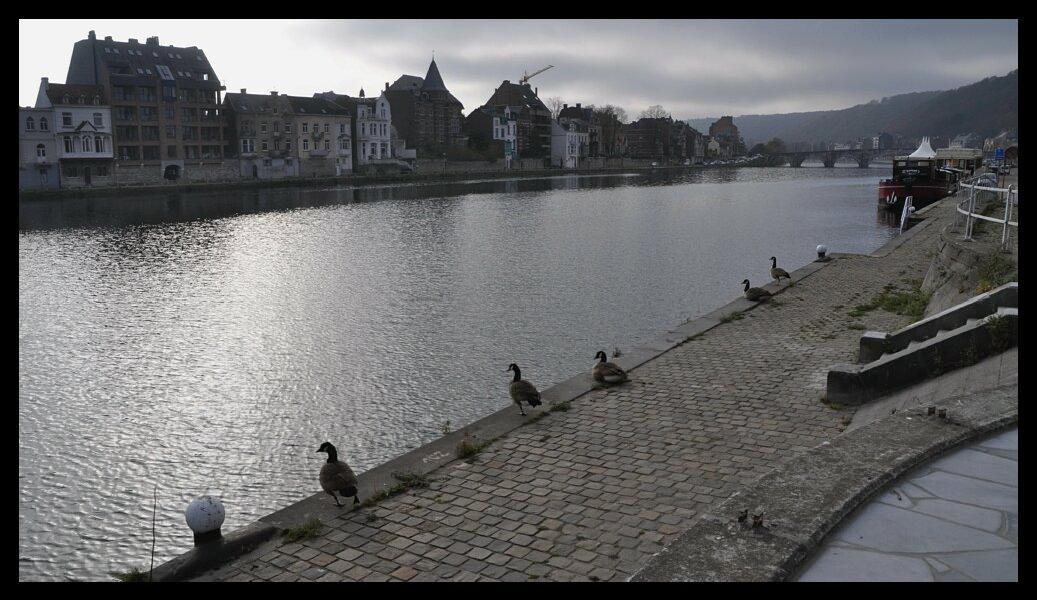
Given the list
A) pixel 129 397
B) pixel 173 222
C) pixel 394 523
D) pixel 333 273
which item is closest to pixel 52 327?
pixel 129 397

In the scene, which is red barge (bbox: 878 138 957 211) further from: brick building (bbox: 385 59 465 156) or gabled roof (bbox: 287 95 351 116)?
brick building (bbox: 385 59 465 156)

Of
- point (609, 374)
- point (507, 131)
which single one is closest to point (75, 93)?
point (507, 131)

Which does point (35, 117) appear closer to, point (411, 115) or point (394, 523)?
point (411, 115)

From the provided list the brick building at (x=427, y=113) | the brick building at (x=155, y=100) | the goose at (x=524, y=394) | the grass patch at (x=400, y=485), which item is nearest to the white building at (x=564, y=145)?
the brick building at (x=427, y=113)

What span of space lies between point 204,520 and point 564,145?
505ft

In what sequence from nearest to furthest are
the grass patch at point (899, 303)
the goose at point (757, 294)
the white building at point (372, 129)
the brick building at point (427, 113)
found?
the grass patch at point (899, 303)
the goose at point (757, 294)
the white building at point (372, 129)
the brick building at point (427, 113)

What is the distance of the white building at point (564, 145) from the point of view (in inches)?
6132

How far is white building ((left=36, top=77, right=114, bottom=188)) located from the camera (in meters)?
74.5

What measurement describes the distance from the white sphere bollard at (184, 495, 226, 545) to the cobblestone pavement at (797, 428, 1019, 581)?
504 centimetres

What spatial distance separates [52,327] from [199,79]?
3207 inches

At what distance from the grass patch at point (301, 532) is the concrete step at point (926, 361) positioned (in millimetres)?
7353

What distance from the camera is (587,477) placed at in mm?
8344

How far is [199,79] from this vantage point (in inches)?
3575

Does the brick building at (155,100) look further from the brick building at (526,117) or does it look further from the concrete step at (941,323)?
the concrete step at (941,323)
